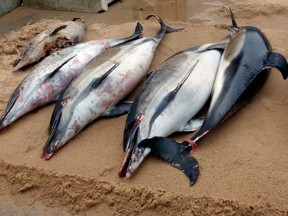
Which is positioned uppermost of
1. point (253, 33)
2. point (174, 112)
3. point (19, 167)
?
point (253, 33)

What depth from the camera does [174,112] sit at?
378 centimetres

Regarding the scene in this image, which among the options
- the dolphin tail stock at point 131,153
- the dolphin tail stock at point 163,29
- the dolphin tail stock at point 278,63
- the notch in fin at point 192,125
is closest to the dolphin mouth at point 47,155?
the dolphin tail stock at point 131,153

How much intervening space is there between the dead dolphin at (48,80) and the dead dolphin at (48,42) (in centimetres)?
58

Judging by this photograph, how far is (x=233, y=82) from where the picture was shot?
12.9 feet

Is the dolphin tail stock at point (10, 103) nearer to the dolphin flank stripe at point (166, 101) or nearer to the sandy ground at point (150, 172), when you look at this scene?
the sandy ground at point (150, 172)

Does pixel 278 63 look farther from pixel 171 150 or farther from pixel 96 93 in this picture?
pixel 96 93

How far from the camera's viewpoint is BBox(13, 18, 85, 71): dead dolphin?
5641 millimetres

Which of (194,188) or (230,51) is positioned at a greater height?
(230,51)

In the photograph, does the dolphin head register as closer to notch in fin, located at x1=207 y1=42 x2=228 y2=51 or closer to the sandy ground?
the sandy ground

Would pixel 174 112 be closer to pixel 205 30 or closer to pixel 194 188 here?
pixel 194 188

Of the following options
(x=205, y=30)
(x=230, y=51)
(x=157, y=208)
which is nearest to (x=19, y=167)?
(x=157, y=208)

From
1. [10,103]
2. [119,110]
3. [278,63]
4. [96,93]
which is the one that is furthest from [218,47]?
[10,103]

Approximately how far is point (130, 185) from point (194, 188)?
0.53 m

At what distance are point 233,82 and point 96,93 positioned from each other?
1.38 meters
